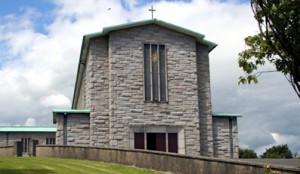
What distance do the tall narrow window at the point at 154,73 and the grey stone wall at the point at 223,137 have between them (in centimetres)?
426

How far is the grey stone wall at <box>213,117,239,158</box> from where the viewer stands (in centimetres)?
3039

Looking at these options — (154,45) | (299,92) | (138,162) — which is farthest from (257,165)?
(154,45)

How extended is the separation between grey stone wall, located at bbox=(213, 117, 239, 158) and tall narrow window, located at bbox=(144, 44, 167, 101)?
14.0 feet

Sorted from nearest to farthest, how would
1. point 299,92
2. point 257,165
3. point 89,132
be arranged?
point 299,92
point 257,165
point 89,132

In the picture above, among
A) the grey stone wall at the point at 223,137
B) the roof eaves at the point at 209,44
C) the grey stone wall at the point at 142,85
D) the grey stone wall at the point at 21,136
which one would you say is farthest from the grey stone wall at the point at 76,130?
the grey stone wall at the point at 21,136

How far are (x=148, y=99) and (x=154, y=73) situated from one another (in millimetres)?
1790

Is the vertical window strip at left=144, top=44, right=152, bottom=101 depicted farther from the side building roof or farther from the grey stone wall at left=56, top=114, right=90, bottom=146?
the side building roof

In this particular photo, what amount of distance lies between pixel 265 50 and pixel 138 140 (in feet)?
54.5

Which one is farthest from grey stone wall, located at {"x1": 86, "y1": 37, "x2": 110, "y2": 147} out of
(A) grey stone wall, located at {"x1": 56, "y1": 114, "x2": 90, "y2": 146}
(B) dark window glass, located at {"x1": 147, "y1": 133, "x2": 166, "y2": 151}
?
(B) dark window glass, located at {"x1": 147, "y1": 133, "x2": 166, "y2": 151}

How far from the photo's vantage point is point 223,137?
3061 cm

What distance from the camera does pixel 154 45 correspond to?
30062 millimetres

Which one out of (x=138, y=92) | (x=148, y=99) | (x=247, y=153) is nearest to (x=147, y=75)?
(x=138, y=92)

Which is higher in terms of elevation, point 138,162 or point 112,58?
point 112,58

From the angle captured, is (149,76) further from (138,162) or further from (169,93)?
(138,162)
